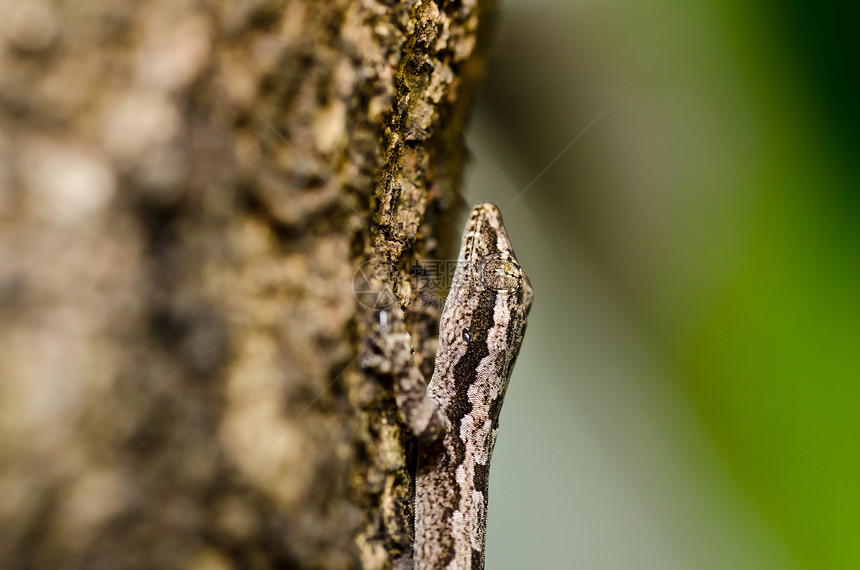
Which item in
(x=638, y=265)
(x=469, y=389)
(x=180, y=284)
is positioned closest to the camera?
(x=180, y=284)

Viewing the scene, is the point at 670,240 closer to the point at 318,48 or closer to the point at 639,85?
the point at 639,85

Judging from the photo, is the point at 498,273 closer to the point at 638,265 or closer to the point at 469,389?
the point at 469,389

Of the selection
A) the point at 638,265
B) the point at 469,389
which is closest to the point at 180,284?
the point at 469,389

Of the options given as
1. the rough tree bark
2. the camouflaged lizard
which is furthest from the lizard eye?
the rough tree bark

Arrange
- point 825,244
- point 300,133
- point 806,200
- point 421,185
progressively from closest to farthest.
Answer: point 300,133 → point 421,185 → point 825,244 → point 806,200

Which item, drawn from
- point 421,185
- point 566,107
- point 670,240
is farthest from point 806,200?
point 421,185
